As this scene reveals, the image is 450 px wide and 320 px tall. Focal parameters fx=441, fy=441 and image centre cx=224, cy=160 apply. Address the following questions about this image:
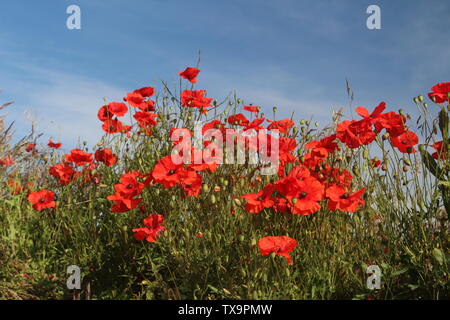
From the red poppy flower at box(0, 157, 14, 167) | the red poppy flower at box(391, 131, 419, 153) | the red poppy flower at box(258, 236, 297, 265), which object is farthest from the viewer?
the red poppy flower at box(0, 157, 14, 167)

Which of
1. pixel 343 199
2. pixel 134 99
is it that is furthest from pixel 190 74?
pixel 343 199

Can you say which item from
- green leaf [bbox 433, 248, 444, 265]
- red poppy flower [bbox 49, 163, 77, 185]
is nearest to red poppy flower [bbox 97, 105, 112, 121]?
red poppy flower [bbox 49, 163, 77, 185]

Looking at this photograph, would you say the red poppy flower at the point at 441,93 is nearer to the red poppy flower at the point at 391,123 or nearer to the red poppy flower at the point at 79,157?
the red poppy flower at the point at 391,123

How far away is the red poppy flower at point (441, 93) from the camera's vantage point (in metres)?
2.45

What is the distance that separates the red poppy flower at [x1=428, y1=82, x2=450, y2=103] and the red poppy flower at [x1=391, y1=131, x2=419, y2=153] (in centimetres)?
23

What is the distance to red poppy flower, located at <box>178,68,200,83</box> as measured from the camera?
330 centimetres

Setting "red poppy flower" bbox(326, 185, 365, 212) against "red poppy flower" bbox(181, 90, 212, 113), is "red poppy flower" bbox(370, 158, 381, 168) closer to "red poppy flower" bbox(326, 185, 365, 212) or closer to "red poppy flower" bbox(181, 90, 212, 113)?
"red poppy flower" bbox(326, 185, 365, 212)

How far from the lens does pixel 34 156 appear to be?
16.2 feet

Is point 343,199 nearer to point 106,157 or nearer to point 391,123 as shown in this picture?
point 391,123

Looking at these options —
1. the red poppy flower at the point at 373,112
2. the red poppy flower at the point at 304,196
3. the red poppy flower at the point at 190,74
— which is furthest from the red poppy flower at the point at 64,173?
the red poppy flower at the point at 373,112

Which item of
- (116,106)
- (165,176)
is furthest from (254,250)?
(116,106)
